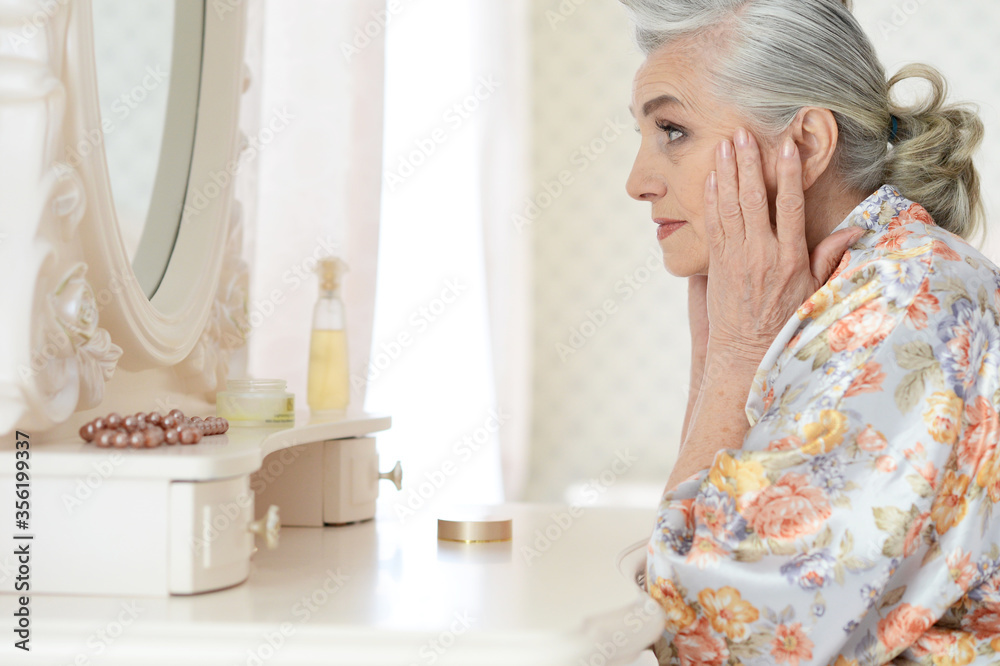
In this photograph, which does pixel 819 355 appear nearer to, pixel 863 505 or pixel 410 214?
pixel 863 505

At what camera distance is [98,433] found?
0.74 metres

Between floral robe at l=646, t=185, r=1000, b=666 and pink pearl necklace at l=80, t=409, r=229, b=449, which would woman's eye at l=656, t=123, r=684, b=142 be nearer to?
floral robe at l=646, t=185, r=1000, b=666

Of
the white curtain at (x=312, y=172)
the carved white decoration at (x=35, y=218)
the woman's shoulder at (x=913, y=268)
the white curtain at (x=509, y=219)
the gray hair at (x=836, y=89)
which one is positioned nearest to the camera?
the carved white decoration at (x=35, y=218)

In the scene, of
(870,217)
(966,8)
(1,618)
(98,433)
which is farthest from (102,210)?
(966,8)

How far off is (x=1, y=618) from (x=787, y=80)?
3.14 feet

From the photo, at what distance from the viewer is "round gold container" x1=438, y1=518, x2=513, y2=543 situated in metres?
0.96

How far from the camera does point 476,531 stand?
965 mm

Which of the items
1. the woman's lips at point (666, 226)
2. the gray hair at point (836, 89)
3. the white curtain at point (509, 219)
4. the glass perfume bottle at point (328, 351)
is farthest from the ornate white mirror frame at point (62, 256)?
the white curtain at point (509, 219)

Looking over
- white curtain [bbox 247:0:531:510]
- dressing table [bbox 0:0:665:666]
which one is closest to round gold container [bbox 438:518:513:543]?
dressing table [bbox 0:0:665:666]

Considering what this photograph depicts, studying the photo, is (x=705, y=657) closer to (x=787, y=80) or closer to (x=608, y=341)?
(x=787, y=80)

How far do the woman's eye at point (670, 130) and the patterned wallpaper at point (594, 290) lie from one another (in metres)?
2.24

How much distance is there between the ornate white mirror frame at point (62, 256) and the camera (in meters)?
0.70

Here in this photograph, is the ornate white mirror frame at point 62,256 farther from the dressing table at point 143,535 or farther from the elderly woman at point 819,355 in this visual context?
the elderly woman at point 819,355

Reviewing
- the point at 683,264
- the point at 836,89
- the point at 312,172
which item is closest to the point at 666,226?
the point at 683,264
